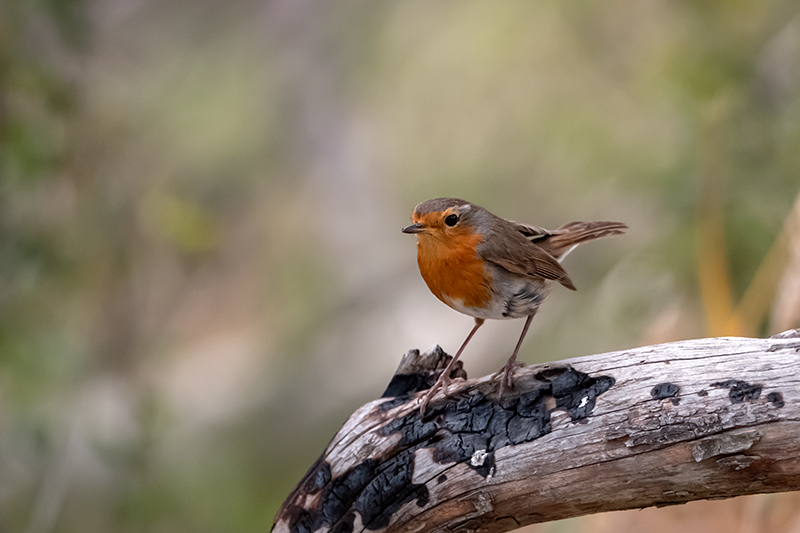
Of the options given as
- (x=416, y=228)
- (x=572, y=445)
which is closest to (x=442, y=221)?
(x=416, y=228)

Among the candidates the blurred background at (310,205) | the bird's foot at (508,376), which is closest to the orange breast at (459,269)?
the bird's foot at (508,376)

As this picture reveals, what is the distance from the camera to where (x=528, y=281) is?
2068 millimetres

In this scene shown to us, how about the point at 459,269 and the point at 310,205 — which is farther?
the point at 310,205

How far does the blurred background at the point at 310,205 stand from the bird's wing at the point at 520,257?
1143 mm

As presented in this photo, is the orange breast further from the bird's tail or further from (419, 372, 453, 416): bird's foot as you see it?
the bird's tail

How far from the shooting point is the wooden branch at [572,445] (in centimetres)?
151

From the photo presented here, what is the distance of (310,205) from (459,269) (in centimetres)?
380

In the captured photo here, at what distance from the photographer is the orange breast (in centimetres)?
197

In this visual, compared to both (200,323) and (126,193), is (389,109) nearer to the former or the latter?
(126,193)

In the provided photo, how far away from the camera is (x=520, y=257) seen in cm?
203

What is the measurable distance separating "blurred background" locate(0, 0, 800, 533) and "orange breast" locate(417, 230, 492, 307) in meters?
1.41

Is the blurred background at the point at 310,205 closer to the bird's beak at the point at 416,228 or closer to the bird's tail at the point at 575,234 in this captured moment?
the bird's tail at the point at 575,234

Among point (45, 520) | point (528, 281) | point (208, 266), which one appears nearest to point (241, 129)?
point (208, 266)

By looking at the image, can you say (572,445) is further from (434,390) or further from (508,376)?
(434,390)
